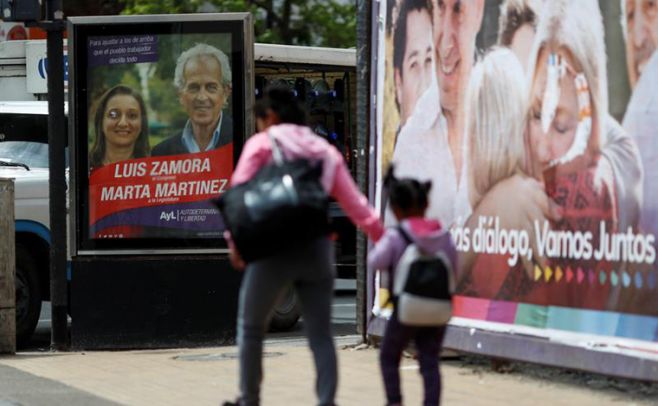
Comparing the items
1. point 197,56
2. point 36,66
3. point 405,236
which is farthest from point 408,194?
point 36,66

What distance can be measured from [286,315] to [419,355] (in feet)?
21.0

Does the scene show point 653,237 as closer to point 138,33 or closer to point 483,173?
point 483,173

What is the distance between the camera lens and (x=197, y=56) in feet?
38.8

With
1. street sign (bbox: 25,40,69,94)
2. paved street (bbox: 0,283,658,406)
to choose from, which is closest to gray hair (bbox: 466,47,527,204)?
paved street (bbox: 0,283,658,406)

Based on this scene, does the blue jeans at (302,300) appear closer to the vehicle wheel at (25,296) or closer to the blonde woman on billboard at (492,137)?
the blonde woman on billboard at (492,137)

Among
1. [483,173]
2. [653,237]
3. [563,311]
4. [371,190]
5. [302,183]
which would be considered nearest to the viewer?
[302,183]

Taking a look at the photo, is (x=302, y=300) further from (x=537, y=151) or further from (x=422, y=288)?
(x=537, y=151)

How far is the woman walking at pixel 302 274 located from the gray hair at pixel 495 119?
8.29 ft

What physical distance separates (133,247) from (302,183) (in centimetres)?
530

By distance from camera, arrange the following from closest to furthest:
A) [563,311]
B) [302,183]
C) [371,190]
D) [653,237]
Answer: [302,183] → [653,237] → [563,311] → [371,190]

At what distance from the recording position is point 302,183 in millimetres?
6859

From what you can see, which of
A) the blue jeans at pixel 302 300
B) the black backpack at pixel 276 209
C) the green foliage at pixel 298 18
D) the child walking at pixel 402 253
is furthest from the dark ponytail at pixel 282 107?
the green foliage at pixel 298 18

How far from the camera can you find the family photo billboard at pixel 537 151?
845 centimetres

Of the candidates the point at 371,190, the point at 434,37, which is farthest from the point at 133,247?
the point at 434,37
